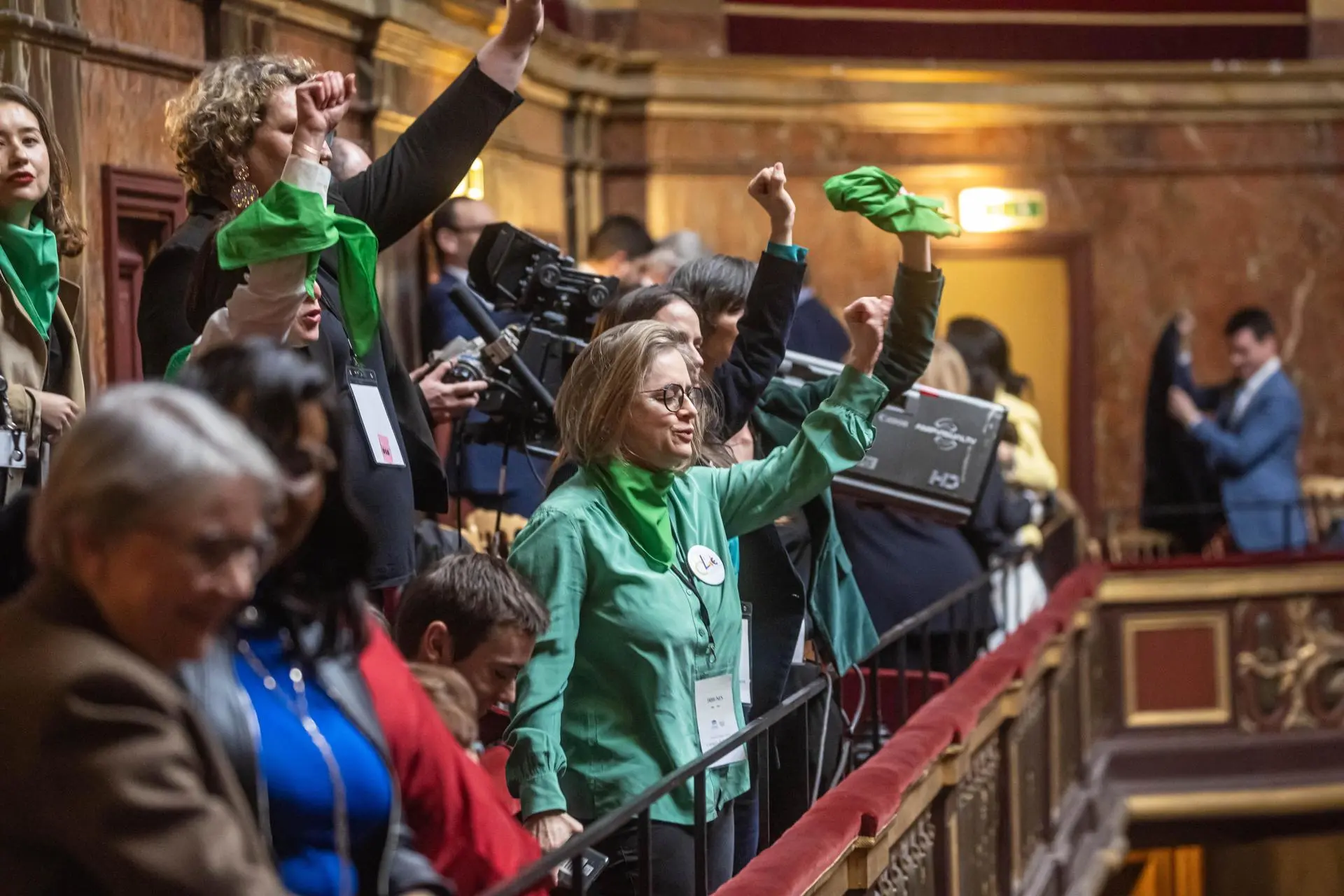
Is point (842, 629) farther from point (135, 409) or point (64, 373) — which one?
point (135, 409)

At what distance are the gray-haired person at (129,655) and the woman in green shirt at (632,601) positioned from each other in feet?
4.37

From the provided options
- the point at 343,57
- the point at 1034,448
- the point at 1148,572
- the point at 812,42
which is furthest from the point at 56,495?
the point at 812,42

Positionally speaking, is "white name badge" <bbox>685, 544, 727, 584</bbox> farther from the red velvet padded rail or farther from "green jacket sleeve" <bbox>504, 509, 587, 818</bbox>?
the red velvet padded rail

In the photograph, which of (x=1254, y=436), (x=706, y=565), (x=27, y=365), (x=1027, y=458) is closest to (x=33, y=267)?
(x=27, y=365)

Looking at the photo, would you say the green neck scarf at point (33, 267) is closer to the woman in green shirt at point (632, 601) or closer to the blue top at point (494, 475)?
the woman in green shirt at point (632, 601)

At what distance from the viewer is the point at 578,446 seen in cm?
289

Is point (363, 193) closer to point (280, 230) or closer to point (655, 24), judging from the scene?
point (280, 230)

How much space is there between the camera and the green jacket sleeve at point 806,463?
3.01m

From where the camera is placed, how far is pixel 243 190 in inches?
105

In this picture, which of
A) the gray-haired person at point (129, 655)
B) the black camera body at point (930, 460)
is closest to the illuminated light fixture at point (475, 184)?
the black camera body at point (930, 460)

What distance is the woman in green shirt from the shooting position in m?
2.78

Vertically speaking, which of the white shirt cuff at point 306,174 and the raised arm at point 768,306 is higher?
the white shirt cuff at point 306,174

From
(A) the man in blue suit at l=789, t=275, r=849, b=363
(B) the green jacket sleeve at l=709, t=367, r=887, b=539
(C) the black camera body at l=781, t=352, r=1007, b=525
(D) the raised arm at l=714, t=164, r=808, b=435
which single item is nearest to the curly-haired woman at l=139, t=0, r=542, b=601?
(B) the green jacket sleeve at l=709, t=367, r=887, b=539

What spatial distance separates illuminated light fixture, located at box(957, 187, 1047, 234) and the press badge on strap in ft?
23.5
